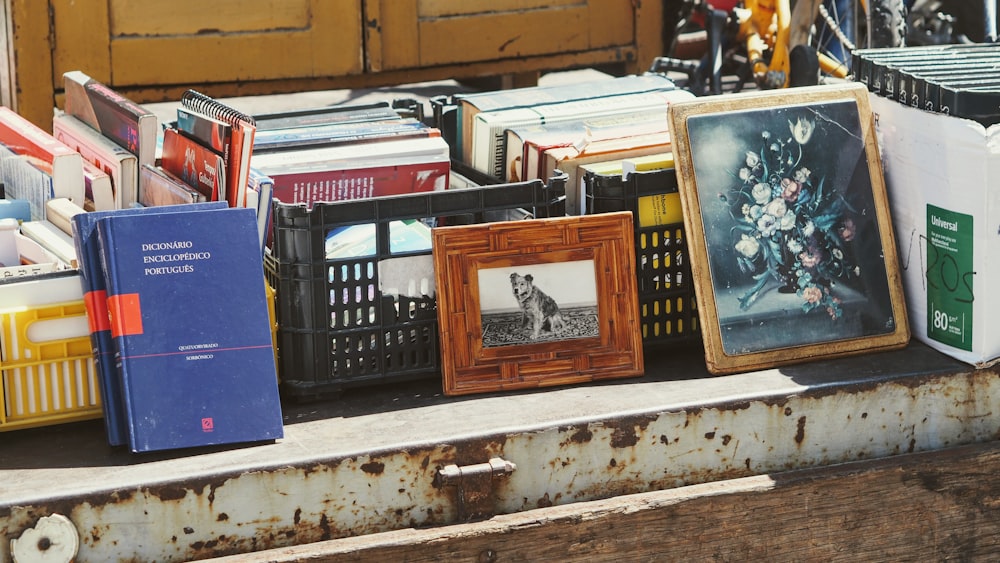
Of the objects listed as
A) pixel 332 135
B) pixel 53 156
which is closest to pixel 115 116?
pixel 53 156

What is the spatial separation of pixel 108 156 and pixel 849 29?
486 cm

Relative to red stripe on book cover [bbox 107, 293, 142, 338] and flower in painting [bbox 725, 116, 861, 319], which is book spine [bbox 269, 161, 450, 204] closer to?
red stripe on book cover [bbox 107, 293, 142, 338]

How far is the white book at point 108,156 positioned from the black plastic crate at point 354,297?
1.48 feet

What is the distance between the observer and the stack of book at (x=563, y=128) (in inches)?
123

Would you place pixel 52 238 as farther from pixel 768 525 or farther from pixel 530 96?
pixel 768 525

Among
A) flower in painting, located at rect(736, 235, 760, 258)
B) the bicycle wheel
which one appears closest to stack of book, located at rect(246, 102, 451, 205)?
flower in painting, located at rect(736, 235, 760, 258)

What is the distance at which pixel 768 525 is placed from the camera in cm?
273

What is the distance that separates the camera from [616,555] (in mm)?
2627

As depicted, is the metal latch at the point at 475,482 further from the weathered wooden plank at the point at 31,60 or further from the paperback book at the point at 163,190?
the weathered wooden plank at the point at 31,60

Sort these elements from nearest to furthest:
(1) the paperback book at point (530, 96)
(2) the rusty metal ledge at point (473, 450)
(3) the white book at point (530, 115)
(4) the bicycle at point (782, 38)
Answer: (2) the rusty metal ledge at point (473, 450) < (3) the white book at point (530, 115) < (1) the paperback book at point (530, 96) < (4) the bicycle at point (782, 38)

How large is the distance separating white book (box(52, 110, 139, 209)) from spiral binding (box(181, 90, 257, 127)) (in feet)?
0.64

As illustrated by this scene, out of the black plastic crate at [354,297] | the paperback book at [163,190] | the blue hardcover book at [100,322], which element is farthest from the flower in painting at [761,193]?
the blue hardcover book at [100,322]

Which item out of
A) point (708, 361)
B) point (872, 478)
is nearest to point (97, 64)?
point (708, 361)

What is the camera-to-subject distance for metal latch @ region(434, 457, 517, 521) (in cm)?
251
